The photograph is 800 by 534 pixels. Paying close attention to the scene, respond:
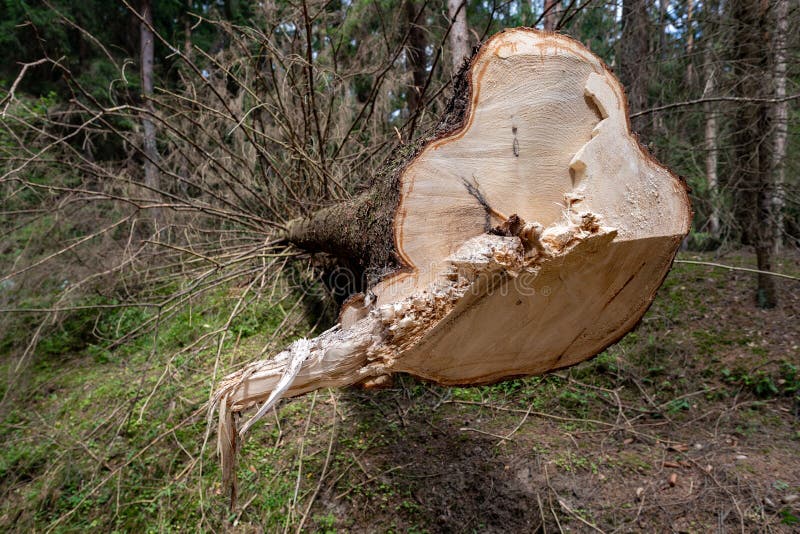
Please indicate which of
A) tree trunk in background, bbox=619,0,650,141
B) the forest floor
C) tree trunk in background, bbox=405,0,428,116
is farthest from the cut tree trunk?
tree trunk in background, bbox=405,0,428,116

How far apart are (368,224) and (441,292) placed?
0.47m

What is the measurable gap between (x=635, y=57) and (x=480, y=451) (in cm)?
343

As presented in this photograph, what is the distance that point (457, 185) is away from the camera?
1130 mm

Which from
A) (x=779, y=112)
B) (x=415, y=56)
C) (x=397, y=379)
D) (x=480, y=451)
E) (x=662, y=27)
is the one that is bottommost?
(x=480, y=451)

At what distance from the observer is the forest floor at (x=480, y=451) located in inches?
75.7

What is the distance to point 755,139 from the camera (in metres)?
3.07

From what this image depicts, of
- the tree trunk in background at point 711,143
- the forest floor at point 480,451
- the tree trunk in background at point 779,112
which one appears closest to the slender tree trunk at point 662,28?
the tree trunk in background at point 711,143

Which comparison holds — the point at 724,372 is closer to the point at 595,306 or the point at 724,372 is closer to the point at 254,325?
the point at 595,306

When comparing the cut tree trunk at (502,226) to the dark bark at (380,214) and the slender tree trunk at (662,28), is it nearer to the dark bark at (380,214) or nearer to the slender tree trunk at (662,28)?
the dark bark at (380,214)

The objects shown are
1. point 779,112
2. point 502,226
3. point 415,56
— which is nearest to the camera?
point 502,226

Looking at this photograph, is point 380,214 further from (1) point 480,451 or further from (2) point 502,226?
(1) point 480,451

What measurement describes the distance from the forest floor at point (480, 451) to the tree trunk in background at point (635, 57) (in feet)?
5.56

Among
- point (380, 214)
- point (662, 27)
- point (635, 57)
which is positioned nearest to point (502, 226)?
point (380, 214)

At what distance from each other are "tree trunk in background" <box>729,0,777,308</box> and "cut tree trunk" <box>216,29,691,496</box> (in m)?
2.54
